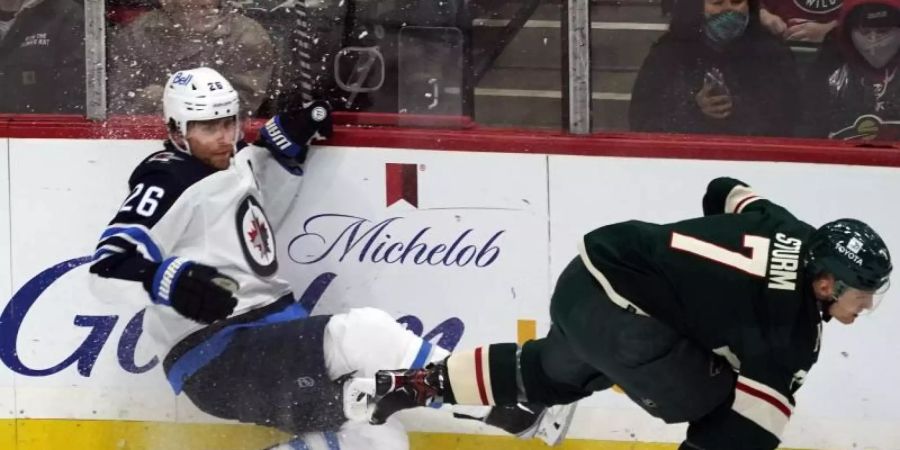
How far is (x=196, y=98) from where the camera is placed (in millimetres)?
3582

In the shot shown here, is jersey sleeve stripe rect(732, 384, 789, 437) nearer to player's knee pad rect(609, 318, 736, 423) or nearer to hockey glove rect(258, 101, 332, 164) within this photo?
player's knee pad rect(609, 318, 736, 423)

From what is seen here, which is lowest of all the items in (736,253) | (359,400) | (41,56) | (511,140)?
(359,400)

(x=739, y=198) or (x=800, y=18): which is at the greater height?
(x=800, y=18)

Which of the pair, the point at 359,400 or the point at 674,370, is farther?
the point at 359,400

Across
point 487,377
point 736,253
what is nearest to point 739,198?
point 736,253

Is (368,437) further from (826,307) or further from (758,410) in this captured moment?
(826,307)

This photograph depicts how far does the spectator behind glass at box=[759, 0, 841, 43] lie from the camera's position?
12.5 feet

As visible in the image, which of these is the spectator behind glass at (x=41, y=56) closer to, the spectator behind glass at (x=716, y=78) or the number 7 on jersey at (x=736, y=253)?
the spectator behind glass at (x=716, y=78)

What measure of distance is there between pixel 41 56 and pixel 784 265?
2076mm

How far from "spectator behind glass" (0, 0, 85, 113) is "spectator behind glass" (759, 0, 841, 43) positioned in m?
1.82

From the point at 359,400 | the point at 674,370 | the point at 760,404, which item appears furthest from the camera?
the point at 359,400

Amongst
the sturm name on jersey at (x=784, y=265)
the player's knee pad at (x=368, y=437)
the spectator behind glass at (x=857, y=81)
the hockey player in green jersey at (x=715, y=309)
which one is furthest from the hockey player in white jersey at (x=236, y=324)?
the spectator behind glass at (x=857, y=81)

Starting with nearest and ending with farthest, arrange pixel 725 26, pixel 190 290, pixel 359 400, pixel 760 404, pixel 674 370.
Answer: pixel 760 404 < pixel 674 370 < pixel 190 290 < pixel 359 400 < pixel 725 26

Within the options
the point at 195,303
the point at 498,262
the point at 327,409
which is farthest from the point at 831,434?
the point at 195,303
